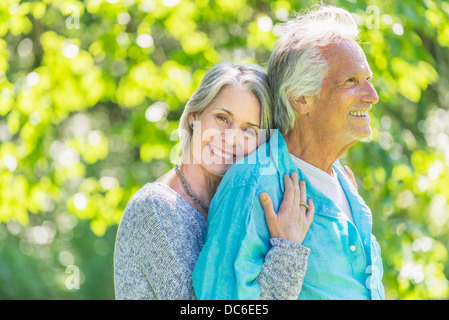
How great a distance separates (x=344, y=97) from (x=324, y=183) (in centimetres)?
34

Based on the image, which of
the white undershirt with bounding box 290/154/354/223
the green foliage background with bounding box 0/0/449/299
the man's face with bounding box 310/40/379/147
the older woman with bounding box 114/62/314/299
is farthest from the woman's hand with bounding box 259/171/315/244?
the green foliage background with bounding box 0/0/449/299

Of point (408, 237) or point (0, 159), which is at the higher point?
point (0, 159)

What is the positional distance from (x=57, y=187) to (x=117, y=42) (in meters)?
1.12

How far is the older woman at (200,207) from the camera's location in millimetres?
1928

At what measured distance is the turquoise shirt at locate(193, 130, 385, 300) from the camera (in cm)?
187

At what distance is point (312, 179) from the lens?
2207 millimetres

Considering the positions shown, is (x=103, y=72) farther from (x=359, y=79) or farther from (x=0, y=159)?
(x=359, y=79)

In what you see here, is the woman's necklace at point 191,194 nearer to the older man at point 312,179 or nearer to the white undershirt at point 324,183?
the older man at point 312,179

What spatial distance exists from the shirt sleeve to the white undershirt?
0.31 metres

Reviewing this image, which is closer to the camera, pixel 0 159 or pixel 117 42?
pixel 117 42

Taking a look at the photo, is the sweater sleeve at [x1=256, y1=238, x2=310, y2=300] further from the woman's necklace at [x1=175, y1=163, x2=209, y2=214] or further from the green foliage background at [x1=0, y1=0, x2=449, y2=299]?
the green foliage background at [x1=0, y1=0, x2=449, y2=299]

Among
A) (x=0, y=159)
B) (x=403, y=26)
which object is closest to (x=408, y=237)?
(x=403, y=26)
